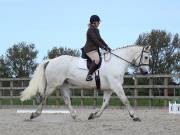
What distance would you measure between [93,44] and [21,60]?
4509 centimetres

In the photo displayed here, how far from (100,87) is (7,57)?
46.3 m

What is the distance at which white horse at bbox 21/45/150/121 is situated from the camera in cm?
1095

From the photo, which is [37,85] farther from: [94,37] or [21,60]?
[21,60]

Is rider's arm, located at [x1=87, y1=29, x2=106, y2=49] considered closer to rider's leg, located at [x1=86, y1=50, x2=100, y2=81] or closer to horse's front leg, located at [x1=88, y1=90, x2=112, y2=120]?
rider's leg, located at [x1=86, y1=50, x2=100, y2=81]

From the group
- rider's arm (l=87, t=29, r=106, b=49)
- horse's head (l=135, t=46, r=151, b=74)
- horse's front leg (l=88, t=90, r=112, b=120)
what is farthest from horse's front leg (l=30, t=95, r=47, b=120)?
horse's head (l=135, t=46, r=151, b=74)

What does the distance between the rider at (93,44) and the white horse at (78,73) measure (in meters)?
0.22

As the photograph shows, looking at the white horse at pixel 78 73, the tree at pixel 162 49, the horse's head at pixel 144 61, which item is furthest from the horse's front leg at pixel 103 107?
the tree at pixel 162 49

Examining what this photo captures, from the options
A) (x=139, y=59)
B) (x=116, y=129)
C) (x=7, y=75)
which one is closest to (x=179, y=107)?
(x=139, y=59)

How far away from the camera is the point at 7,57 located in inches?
2213

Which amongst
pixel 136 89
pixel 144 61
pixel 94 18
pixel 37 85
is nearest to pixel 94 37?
pixel 94 18

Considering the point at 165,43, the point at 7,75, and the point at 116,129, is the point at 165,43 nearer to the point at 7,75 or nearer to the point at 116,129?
the point at 7,75

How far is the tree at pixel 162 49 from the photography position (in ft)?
153

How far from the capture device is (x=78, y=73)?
11070mm

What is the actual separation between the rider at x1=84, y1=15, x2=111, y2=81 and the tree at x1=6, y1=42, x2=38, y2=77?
42345 mm
